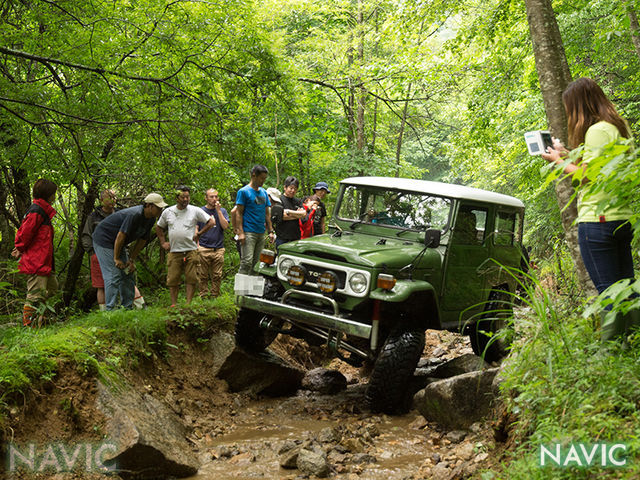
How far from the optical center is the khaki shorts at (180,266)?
7.23m

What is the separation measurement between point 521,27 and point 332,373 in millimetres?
8460

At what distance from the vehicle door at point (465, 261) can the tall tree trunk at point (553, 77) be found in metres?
1.39

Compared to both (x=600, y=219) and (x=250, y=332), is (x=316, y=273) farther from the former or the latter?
(x=600, y=219)

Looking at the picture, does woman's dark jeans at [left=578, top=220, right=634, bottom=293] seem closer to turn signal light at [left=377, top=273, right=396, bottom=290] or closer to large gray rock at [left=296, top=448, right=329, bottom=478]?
turn signal light at [left=377, top=273, right=396, bottom=290]

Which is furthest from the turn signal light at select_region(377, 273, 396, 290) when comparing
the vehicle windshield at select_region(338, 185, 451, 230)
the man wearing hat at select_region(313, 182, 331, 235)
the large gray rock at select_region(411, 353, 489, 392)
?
the man wearing hat at select_region(313, 182, 331, 235)

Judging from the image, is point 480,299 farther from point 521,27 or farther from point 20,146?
point 521,27

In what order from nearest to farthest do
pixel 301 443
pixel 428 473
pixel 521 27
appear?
1. pixel 428 473
2. pixel 301 443
3. pixel 521 27

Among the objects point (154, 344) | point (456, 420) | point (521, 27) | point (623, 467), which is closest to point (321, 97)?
point (521, 27)

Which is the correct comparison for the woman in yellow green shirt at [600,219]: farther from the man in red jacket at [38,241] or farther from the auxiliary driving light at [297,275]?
the man in red jacket at [38,241]

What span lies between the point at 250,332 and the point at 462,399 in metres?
2.35

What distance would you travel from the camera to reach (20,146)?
696cm

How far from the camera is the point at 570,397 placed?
294 cm

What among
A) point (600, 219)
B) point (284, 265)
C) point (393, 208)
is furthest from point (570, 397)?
point (393, 208)
